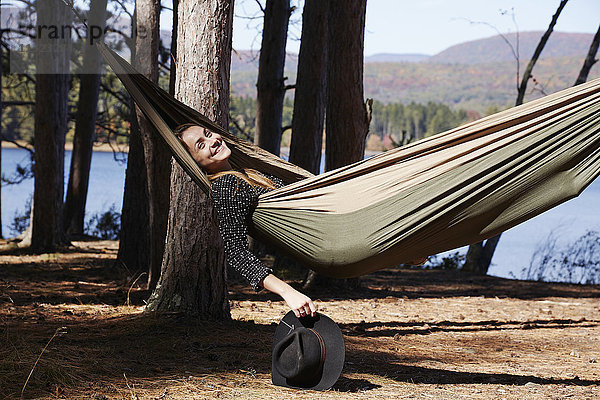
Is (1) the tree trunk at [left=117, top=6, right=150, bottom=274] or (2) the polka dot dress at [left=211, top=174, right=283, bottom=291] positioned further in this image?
(1) the tree trunk at [left=117, top=6, right=150, bottom=274]

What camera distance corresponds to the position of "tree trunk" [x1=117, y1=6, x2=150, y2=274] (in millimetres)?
4566

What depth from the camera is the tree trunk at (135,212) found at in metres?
4.57

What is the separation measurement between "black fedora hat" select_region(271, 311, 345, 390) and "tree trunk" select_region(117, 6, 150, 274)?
8.68 ft

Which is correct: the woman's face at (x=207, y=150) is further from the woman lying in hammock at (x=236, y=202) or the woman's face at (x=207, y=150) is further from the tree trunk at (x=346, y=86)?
the tree trunk at (x=346, y=86)

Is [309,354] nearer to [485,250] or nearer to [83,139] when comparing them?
[485,250]

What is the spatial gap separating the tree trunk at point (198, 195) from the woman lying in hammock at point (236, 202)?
22.1 inches

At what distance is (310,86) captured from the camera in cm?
561

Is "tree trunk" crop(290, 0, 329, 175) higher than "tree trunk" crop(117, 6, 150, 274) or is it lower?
higher

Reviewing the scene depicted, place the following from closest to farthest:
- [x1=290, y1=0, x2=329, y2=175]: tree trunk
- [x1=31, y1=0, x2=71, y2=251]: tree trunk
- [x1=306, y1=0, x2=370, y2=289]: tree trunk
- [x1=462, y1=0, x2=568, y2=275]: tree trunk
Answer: [x1=306, y1=0, x2=370, y2=289]: tree trunk < [x1=290, y1=0, x2=329, y2=175]: tree trunk < [x1=31, y1=0, x2=71, y2=251]: tree trunk < [x1=462, y1=0, x2=568, y2=275]: tree trunk

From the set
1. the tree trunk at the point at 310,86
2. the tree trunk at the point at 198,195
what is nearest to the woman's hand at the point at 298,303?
the tree trunk at the point at 198,195

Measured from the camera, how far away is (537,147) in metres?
2.04

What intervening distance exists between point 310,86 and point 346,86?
1551 millimetres

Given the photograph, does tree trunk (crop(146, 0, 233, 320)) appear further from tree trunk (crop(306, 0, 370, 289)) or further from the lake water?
the lake water

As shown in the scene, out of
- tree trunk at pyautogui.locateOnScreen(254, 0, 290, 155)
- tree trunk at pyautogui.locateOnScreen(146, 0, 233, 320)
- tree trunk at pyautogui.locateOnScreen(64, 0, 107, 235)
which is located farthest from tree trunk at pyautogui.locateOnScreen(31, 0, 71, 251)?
tree trunk at pyautogui.locateOnScreen(146, 0, 233, 320)
